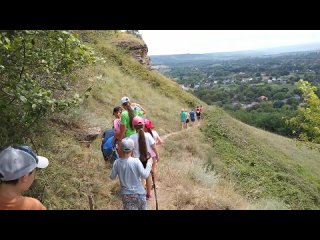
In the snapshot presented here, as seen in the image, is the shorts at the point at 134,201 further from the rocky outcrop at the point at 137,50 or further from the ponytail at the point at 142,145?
the rocky outcrop at the point at 137,50

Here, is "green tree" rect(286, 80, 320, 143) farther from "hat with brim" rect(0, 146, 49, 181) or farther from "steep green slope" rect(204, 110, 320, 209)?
"hat with brim" rect(0, 146, 49, 181)

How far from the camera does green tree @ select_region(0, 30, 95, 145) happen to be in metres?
4.23

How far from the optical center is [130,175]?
4.59 metres

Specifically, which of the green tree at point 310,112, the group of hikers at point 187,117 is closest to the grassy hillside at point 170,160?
the group of hikers at point 187,117

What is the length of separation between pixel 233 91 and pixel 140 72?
6656cm

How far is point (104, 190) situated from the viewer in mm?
6762

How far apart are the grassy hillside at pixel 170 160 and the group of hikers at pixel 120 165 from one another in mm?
868

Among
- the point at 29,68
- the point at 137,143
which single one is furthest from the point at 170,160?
the point at 29,68

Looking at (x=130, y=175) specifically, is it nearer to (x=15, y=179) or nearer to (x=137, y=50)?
(x=15, y=179)

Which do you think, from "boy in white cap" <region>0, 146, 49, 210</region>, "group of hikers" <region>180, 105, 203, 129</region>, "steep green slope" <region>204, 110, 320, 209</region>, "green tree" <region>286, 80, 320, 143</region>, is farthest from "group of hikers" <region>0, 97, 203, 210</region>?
"green tree" <region>286, 80, 320, 143</region>

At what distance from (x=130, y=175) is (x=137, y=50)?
31.6 meters

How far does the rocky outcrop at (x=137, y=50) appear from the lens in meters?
34.5
